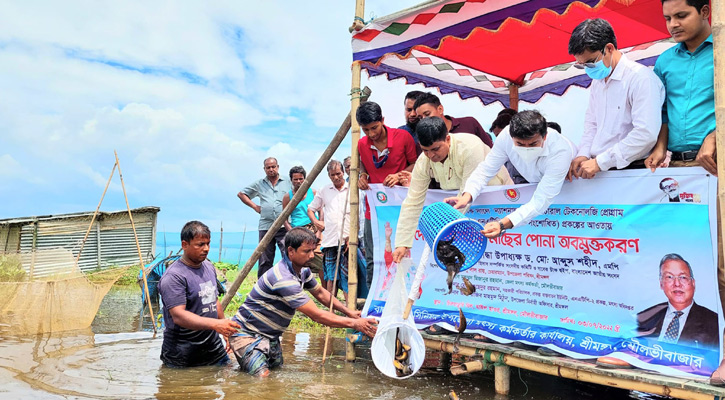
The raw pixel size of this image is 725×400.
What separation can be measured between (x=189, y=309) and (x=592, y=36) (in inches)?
139

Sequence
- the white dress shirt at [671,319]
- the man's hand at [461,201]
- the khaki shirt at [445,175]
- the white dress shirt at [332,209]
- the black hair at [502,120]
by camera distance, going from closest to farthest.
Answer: the white dress shirt at [671,319] < the man's hand at [461,201] < the khaki shirt at [445,175] < the black hair at [502,120] < the white dress shirt at [332,209]

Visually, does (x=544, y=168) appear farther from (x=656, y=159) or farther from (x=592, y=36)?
(x=592, y=36)

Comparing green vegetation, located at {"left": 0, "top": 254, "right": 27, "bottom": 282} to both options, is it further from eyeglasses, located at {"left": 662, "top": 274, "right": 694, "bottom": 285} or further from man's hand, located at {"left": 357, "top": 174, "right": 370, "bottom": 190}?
eyeglasses, located at {"left": 662, "top": 274, "right": 694, "bottom": 285}

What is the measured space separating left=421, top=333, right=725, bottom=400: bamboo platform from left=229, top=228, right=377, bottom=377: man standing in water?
72cm

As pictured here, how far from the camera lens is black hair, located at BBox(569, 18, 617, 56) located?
326cm

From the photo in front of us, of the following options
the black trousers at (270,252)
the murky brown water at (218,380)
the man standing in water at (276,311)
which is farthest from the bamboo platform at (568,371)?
the black trousers at (270,252)

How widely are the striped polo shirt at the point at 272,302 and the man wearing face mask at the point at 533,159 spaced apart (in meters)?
1.45

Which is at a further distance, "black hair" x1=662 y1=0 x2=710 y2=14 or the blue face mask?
the blue face mask

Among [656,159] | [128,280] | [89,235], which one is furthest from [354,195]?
[89,235]

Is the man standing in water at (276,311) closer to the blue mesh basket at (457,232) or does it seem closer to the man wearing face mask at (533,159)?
the blue mesh basket at (457,232)

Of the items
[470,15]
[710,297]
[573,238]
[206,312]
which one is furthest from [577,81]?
[206,312]

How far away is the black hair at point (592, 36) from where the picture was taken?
10.7ft

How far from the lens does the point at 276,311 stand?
4484mm

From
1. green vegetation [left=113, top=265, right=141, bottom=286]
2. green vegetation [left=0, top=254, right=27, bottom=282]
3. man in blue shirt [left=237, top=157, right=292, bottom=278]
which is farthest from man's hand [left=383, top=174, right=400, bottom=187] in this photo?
green vegetation [left=113, top=265, right=141, bottom=286]
